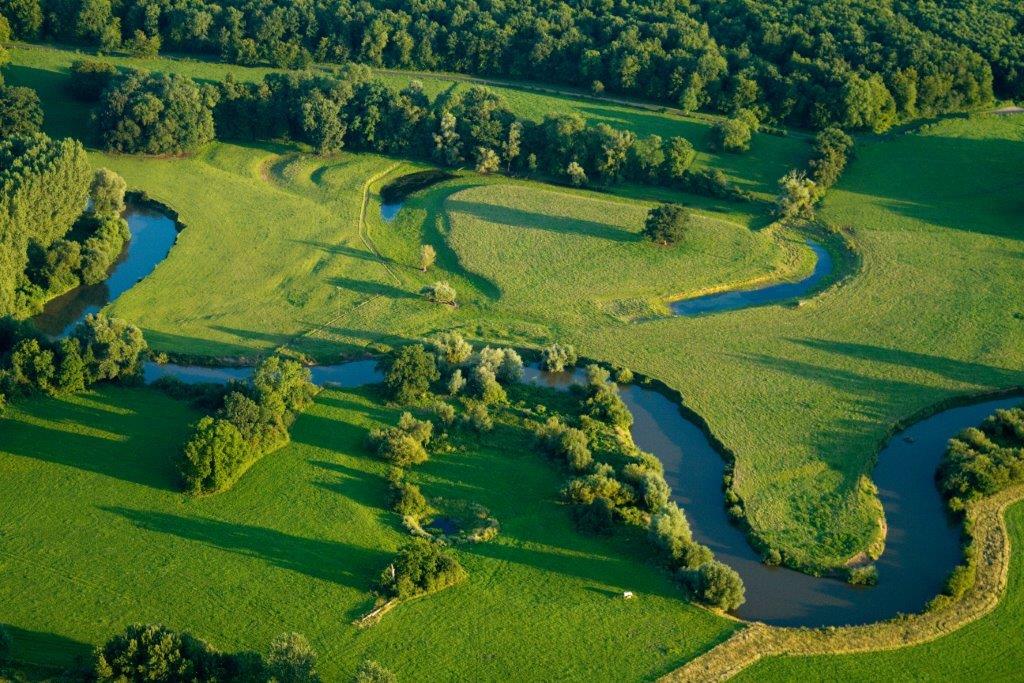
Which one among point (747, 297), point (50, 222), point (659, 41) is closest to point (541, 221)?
point (747, 297)

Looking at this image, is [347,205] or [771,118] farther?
[771,118]

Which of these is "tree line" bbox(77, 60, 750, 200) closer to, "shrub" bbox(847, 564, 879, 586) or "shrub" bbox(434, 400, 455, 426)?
"shrub" bbox(434, 400, 455, 426)

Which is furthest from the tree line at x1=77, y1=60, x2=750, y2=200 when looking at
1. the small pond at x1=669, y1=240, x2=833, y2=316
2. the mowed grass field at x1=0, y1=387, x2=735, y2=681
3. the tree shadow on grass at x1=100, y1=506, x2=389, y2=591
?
the tree shadow on grass at x1=100, y1=506, x2=389, y2=591

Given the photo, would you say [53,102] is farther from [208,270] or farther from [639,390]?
[639,390]

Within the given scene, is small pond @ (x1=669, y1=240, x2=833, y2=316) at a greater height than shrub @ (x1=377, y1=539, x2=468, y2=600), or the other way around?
small pond @ (x1=669, y1=240, x2=833, y2=316)

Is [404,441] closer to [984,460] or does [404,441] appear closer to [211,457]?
[211,457]

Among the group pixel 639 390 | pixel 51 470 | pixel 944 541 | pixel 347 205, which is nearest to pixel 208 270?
pixel 347 205
